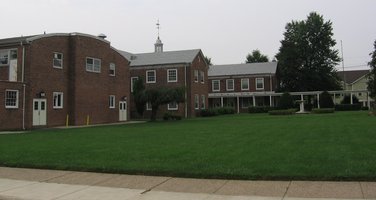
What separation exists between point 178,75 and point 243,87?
1725cm

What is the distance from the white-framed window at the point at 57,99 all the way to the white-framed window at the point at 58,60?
6.93 ft

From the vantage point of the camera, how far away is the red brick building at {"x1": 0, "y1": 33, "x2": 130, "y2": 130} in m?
30.0

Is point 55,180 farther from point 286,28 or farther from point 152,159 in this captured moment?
point 286,28

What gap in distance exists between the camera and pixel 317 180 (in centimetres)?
941

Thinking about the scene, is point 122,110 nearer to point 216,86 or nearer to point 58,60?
point 58,60

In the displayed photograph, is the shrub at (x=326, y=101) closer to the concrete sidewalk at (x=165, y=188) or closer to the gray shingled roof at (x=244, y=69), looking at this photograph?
the gray shingled roof at (x=244, y=69)

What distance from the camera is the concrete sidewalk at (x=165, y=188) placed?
27.5ft

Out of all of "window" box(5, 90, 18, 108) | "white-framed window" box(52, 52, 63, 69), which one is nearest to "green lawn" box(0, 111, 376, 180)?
"window" box(5, 90, 18, 108)

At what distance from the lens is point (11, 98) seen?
29.3 meters

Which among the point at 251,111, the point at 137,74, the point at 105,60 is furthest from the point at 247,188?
the point at 251,111

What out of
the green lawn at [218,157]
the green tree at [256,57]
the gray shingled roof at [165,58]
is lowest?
the green lawn at [218,157]

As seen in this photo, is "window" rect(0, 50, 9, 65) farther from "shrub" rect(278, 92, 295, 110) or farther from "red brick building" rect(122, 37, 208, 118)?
"shrub" rect(278, 92, 295, 110)

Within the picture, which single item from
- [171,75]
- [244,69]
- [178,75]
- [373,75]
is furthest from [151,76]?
[373,75]

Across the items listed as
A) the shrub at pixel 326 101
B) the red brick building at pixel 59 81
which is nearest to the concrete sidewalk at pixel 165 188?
the red brick building at pixel 59 81
